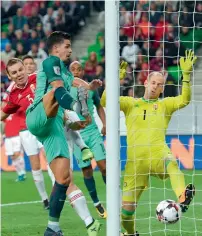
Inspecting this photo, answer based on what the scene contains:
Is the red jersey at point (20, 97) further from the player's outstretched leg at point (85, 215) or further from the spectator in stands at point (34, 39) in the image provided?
the spectator in stands at point (34, 39)

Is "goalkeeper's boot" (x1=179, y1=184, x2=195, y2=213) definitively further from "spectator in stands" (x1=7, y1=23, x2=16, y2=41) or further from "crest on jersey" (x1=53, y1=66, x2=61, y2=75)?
"spectator in stands" (x1=7, y1=23, x2=16, y2=41)

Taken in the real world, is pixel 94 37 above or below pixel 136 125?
above

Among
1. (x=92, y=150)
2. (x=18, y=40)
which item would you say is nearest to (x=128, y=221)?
(x=92, y=150)

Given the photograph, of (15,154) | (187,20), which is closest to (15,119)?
(15,154)

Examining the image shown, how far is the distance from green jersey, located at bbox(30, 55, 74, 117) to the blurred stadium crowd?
9.87 m

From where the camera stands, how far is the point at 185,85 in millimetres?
8688

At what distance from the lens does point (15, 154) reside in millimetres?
16078

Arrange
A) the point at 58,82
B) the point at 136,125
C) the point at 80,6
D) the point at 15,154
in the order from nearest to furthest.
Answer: the point at 58,82, the point at 136,125, the point at 15,154, the point at 80,6

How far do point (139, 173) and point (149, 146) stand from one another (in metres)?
0.32

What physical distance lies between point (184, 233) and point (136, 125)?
1330 mm

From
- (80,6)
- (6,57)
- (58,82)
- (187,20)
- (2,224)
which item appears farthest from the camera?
(80,6)

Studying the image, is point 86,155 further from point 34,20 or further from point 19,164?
point 34,20

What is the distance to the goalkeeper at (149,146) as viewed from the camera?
341 inches

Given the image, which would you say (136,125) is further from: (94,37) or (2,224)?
(94,37)
